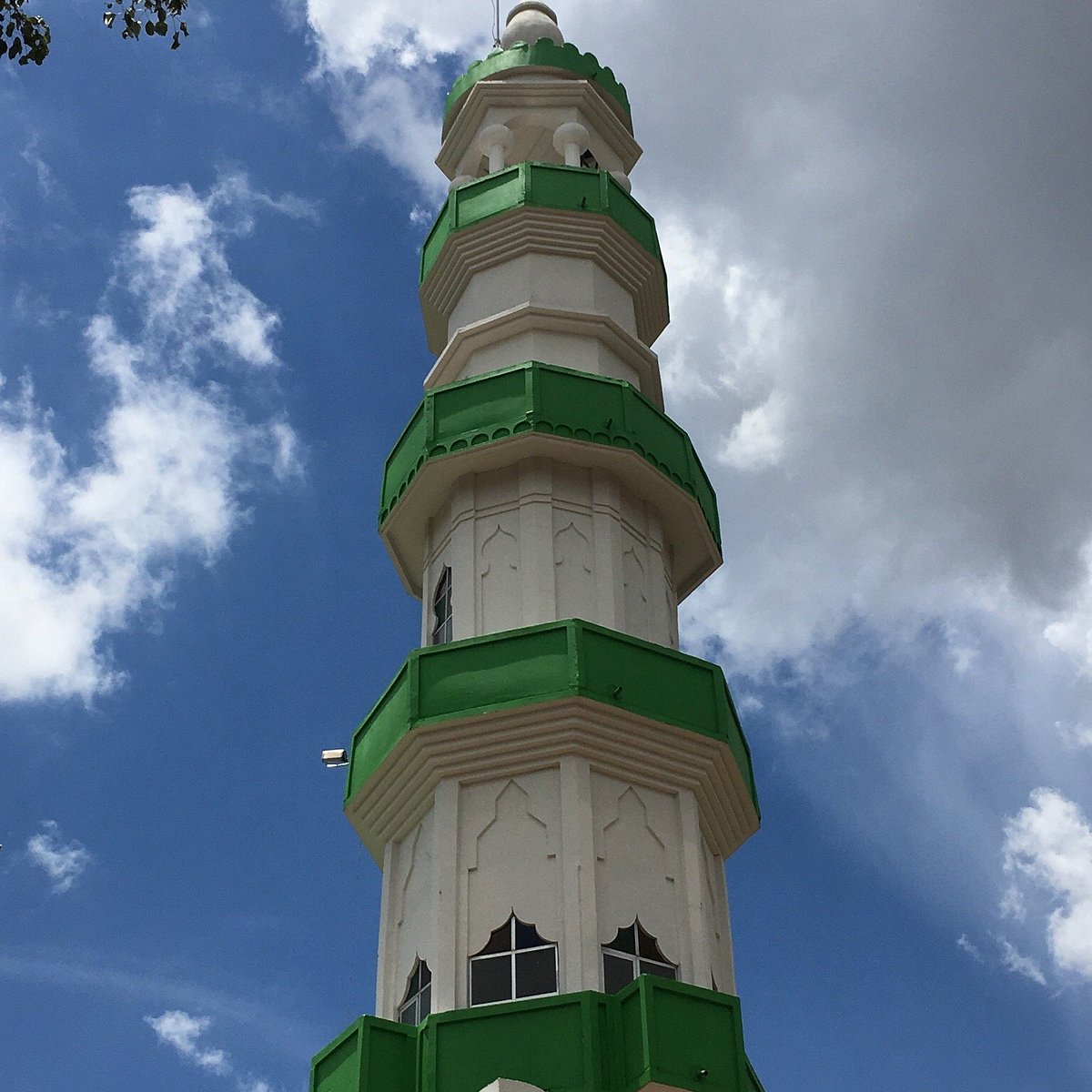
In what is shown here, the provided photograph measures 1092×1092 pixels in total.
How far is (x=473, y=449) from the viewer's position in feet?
56.3

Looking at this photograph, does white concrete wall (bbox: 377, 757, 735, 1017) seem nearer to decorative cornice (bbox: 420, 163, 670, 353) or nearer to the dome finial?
decorative cornice (bbox: 420, 163, 670, 353)

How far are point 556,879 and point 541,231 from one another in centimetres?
984

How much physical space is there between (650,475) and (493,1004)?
23.5 feet

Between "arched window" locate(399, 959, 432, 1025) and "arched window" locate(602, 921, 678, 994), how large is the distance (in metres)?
1.68

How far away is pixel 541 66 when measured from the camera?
2350cm

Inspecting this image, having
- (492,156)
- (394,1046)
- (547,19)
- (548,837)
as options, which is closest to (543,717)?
(548,837)

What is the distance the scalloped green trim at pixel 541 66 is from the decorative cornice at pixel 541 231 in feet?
10.0

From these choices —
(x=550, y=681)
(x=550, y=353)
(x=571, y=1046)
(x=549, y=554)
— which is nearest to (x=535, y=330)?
(x=550, y=353)

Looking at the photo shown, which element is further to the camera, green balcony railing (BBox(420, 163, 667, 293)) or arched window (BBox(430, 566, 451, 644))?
green balcony railing (BBox(420, 163, 667, 293))

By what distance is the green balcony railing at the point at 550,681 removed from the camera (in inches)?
575

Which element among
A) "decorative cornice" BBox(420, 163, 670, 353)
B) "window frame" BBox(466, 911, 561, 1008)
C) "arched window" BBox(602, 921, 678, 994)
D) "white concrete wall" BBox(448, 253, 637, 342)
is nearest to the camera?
"window frame" BBox(466, 911, 561, 1008)

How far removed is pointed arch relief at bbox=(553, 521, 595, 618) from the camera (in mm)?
16297

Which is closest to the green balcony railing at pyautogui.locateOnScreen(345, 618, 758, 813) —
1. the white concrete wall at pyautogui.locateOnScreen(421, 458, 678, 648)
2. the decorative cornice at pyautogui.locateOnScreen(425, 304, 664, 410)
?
the white concrete wall at pyautogui.locateOnScreen(421, 458, 678, 648)

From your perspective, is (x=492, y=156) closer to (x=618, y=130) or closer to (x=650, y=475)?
(x=618, y=130)
